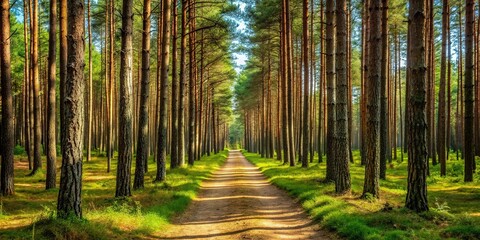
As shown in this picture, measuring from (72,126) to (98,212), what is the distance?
2568 millimetres

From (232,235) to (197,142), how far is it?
27.3 metres

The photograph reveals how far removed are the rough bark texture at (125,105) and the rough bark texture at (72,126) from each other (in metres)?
3.77

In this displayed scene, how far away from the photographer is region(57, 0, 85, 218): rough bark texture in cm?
720

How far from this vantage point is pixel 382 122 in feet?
52.9

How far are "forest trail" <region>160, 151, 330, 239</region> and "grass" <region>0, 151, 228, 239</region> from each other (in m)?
0.48

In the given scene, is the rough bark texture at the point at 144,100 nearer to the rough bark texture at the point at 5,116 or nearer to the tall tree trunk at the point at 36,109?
the rough bark texture at the point at 5,116

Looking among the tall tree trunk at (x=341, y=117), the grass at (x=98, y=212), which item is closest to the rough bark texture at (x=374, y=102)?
the tall tree trunk at (x=341, y=117)

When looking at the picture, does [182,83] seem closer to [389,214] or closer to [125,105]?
[125,105]

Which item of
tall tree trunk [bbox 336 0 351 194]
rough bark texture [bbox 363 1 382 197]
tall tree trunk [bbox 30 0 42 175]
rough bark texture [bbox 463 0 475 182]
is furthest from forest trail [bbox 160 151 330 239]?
rough bark texture [bbox 463 0 475 182]

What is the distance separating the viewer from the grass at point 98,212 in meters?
6.60

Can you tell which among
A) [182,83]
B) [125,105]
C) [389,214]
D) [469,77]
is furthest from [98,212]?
[469,77]

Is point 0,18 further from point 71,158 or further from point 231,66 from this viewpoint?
point 231,66

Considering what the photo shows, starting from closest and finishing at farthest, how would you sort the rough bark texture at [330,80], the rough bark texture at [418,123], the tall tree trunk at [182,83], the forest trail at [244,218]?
the forest trail at [244,218] < the rough bark texture at [418,123] < the rough bark texture at [330,80] < the tall tree trunk at [182,83]

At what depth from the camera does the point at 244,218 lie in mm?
9438
